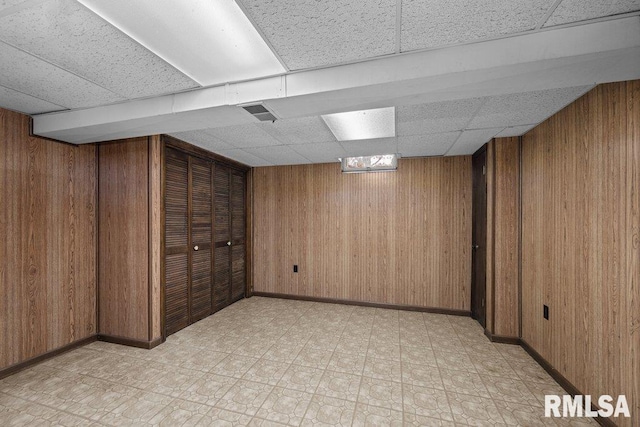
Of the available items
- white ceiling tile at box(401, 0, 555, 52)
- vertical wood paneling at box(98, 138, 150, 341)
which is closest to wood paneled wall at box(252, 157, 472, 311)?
vertical wood paneling at box(98, 138, 150, 341)

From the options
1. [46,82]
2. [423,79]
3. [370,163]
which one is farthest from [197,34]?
[370,163]

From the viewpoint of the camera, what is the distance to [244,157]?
13.6 feet

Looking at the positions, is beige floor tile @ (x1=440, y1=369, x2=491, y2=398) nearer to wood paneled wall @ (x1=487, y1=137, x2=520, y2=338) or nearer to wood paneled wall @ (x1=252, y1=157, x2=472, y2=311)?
wood paneled wall @ (x1=487, y1=137, x2=520, y2=338)

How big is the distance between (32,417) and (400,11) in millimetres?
3570

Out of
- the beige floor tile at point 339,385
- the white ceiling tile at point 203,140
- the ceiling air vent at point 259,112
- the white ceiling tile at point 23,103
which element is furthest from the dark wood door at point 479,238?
the white ceiling tile at point 23,103

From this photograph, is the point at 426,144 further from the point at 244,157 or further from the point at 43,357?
the point at 43,357

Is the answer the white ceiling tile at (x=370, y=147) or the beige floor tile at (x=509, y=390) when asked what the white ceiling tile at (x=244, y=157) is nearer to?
the white ceiling tile at (x=370, y=147)

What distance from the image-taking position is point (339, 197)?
14.6 ft

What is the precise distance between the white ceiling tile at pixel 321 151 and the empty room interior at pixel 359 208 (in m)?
0.08

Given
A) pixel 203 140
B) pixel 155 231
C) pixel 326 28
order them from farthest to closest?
1. pixel 203 140
2. pixel 155 231
3. pixel 326 28

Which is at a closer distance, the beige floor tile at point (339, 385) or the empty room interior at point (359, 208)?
the empty room interior at point (359, 208)

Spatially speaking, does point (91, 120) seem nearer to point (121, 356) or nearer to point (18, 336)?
point (18, 336)

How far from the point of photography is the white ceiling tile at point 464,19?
1.18m

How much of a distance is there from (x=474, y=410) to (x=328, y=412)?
112 cm
